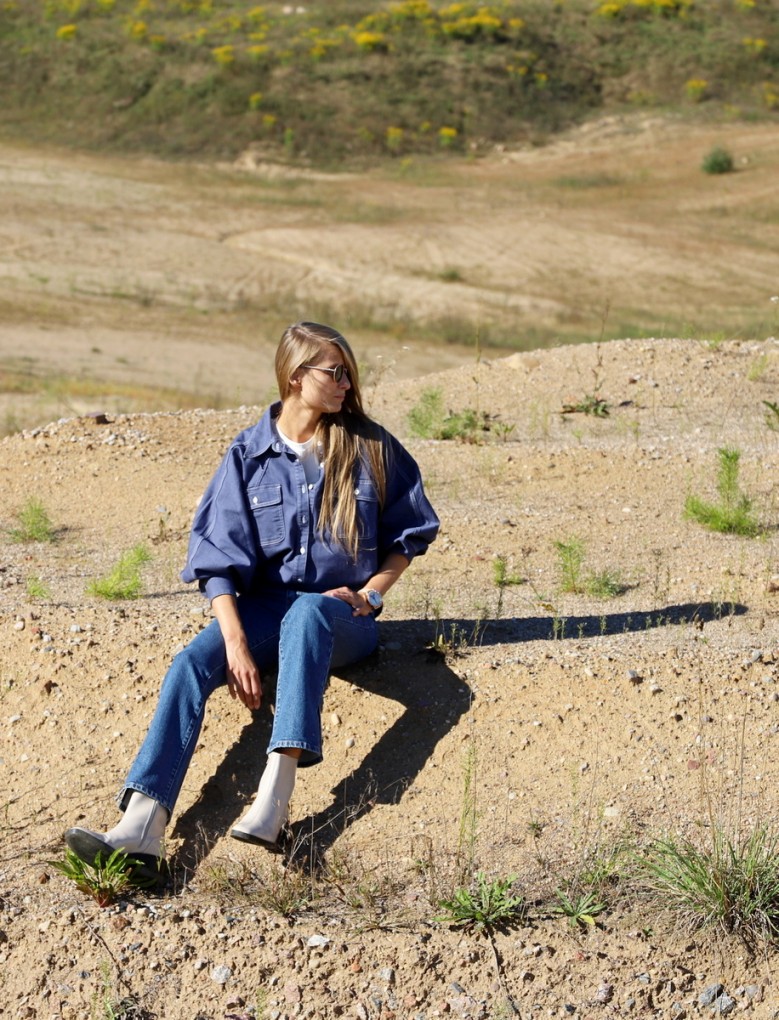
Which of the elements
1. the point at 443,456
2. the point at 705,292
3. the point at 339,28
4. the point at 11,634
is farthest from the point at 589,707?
the point at 339,28

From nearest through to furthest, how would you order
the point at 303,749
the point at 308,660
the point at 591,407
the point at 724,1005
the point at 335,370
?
the point at 724,1005 → the point at 303,749 → the point at 308,660 → the point at 335,370 → the point at 591,407

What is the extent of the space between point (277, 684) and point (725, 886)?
143 cm

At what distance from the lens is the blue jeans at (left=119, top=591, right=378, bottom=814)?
3.85m

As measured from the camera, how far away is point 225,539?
430 cm

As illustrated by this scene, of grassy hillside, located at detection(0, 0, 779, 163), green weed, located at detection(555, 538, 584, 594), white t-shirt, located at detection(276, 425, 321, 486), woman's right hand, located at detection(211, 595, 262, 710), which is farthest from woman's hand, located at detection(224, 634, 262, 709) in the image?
grassy hillside, located at detection(0, 0, 779, 163)

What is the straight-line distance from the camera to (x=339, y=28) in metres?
36.6

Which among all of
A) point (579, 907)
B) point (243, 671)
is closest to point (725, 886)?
point (579, 907)

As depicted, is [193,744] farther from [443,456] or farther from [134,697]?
[443,456]

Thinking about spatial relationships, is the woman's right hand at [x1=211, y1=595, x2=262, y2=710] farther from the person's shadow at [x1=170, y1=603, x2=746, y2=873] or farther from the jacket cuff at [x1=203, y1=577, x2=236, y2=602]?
the person's shadow at [x1=170, y1=603, x2=746, y2=873]

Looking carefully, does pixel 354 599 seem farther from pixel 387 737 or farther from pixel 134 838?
pixel 134 838

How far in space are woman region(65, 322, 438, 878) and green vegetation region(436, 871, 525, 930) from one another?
2.40 ft

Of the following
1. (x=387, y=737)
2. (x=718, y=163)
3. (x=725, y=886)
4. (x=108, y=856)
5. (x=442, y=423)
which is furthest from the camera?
(x=718, y=163)

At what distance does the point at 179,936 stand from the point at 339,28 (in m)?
36.0

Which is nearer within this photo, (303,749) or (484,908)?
(484,908)
